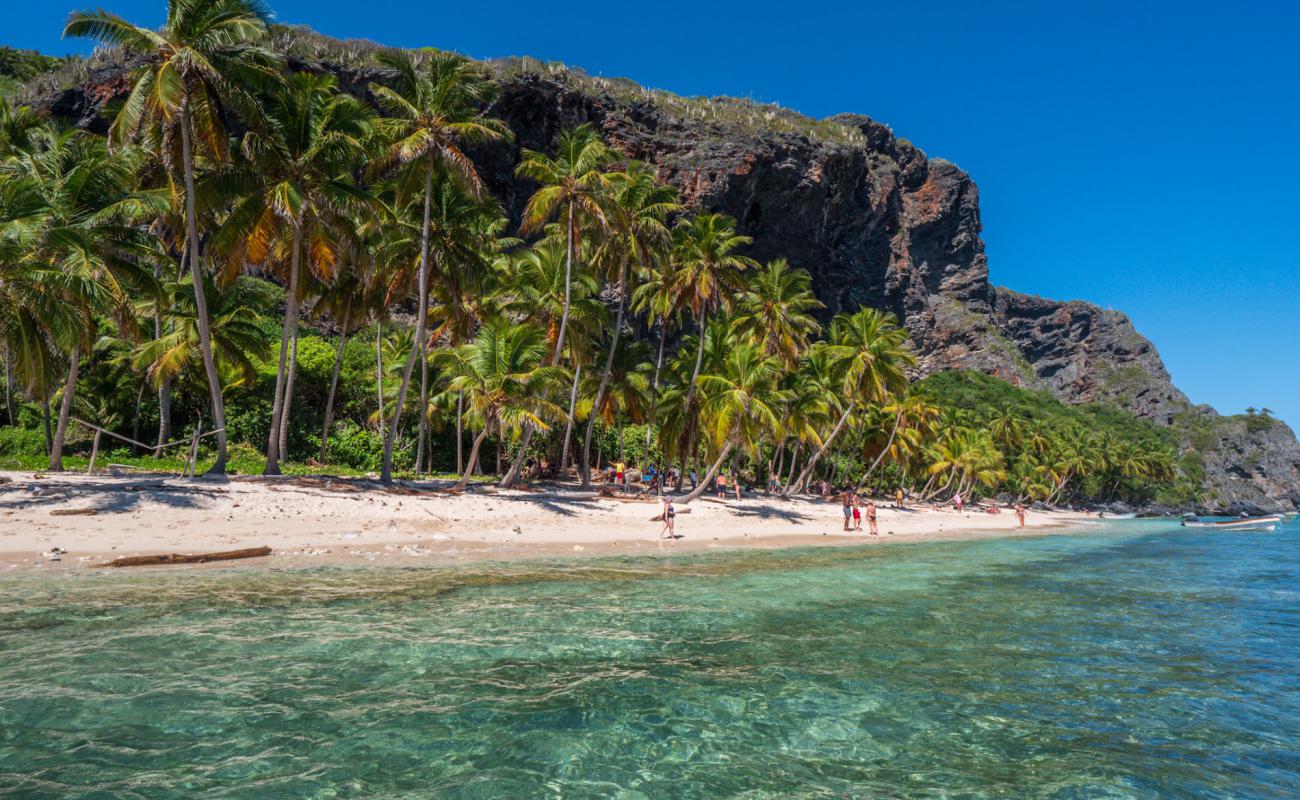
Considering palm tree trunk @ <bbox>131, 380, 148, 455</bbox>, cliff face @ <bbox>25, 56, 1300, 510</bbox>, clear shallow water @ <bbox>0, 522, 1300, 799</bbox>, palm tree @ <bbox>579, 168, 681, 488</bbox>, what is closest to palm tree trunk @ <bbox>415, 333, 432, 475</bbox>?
palm tree @ <bbox>579, 168, 681, 488</bbox>

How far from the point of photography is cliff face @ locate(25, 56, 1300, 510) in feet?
205

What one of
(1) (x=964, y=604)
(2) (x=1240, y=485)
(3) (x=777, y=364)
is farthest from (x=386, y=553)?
(2) (x=1240, y=485)

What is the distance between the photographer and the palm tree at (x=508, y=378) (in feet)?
83.7

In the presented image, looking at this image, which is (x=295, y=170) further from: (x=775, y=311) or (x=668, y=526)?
(x=775, y=311)

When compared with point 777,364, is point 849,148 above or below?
above

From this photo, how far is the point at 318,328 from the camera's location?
50.6 meters

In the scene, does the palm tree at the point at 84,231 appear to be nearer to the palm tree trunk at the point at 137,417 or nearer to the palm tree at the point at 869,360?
the palm tree trunk at the point at 137,417

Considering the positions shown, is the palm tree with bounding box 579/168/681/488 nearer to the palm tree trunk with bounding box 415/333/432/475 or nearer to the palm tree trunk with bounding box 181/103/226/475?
the palm tree trunk with bounding box 415/333/432/475

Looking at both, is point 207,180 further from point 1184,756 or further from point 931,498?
point 931,498

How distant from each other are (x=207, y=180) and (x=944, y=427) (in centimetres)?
6595

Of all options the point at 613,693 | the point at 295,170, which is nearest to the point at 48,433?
the point at 295,170

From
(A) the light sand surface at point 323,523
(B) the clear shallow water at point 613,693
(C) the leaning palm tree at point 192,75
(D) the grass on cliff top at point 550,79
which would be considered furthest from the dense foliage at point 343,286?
(D) the grass on cliff top at point 550,79

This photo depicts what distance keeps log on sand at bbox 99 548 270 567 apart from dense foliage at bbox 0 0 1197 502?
22.4 feet

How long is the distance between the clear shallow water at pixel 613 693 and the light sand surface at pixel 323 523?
2.88 meters
